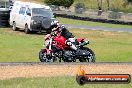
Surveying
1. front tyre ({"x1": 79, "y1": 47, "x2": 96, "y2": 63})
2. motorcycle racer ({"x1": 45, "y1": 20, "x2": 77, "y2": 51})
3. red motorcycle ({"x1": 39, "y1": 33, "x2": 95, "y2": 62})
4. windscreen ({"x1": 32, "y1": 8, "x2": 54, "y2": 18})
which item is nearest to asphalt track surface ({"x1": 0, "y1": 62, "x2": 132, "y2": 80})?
front tyre ({"x1": 79, "y1": 47, "x2": 96, "y2": 63})

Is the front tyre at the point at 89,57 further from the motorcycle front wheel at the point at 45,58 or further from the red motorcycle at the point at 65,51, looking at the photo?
the motorcycle front wheel at the point at 45,58

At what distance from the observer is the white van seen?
29281mm

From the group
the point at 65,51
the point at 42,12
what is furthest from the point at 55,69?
the point at 42,12

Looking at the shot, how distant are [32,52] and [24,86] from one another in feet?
37.6

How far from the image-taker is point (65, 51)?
48.0 ft

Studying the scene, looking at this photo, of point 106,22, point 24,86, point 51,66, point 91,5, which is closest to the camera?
point 24,86

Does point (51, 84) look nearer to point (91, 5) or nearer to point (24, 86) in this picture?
point (24, 86)

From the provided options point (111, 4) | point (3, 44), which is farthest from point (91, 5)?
point (3, 44)

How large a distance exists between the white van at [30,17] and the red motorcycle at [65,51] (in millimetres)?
14215

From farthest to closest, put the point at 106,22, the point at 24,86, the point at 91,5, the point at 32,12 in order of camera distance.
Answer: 1. the point at 91,5
2. the point at 106,22
3. the point at 32,12
4. the point at 24,86

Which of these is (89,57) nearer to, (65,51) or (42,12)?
(65,51)

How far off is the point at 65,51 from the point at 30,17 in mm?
15572

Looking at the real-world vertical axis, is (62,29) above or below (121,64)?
above

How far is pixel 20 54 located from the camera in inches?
730
